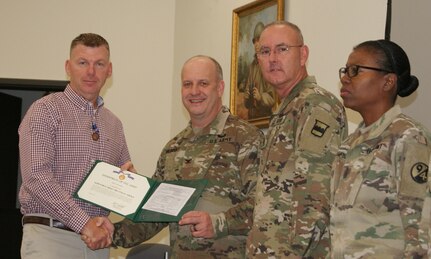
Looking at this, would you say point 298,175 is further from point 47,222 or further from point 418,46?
point 47,222

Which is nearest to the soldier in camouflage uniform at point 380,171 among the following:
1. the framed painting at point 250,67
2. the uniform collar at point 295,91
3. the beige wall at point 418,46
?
the uniform collar at point 295,91

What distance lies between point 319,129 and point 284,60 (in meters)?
0.48

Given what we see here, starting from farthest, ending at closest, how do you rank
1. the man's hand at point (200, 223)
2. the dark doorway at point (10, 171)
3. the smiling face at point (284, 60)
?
the dark doorway at point (10, 171)
the man's hand at point (200, 223)
the smiling face at point (284, 60)

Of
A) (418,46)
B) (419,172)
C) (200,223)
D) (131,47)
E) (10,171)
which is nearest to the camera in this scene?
(419,172)

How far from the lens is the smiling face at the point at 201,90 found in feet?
12.5

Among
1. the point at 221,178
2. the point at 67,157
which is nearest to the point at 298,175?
the point at 221,178

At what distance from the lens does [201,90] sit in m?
3.82

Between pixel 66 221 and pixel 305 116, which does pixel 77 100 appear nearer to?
pixel 66 221

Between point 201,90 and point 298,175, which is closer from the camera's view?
point 298,175

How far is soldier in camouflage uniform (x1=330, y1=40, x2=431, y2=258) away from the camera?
101 inches

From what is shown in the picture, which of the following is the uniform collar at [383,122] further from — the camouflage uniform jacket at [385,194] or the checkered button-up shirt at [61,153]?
the checkered button-up shirt at [61,153]

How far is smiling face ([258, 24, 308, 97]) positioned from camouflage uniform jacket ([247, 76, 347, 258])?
0.13 meters

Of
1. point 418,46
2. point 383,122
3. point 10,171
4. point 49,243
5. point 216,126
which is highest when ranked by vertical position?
point 418,46

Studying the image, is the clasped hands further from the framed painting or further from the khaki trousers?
the framed painting
